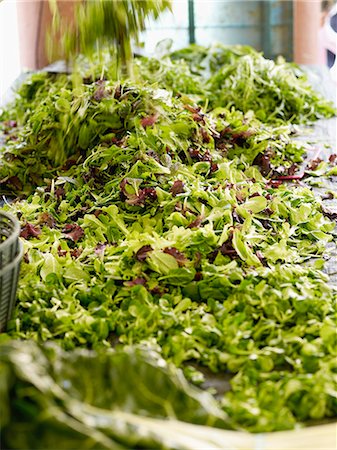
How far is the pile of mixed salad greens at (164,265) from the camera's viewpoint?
4.37ft

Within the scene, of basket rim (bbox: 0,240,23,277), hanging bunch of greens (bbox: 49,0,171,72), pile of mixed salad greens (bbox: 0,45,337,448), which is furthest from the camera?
hanging bunch of greens (bbox: 49,0,171,72)

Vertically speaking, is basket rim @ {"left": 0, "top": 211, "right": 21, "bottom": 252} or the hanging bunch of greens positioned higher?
the hanging bunch of greens

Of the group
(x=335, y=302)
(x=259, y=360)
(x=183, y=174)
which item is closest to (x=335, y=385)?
(x=259, y=360)

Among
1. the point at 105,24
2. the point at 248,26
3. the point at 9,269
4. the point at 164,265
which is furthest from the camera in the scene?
the point at 248,26

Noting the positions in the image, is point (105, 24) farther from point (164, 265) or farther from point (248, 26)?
point (248, 26)

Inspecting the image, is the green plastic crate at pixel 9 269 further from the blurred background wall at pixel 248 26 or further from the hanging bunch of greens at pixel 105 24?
the blurred background wall at pixel 248 26

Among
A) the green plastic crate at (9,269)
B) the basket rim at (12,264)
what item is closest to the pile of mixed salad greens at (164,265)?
the green plastic crate at (9,269)

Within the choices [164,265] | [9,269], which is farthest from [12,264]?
[164,265]

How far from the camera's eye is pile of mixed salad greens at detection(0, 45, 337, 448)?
4.37 ft

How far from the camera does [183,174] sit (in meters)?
2.35

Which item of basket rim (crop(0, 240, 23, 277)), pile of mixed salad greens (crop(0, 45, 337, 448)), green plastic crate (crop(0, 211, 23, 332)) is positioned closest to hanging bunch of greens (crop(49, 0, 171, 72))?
pile of mixed salad greens (crop(0, 45, 337, 448))

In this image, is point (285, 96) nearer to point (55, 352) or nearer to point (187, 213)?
point (187, 213)

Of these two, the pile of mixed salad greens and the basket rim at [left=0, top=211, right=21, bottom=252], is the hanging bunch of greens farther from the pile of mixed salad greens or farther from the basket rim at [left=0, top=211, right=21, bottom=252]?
the basket rim at [left=0, top=211, right=21, bottom=252]

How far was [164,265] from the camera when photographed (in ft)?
6.33
